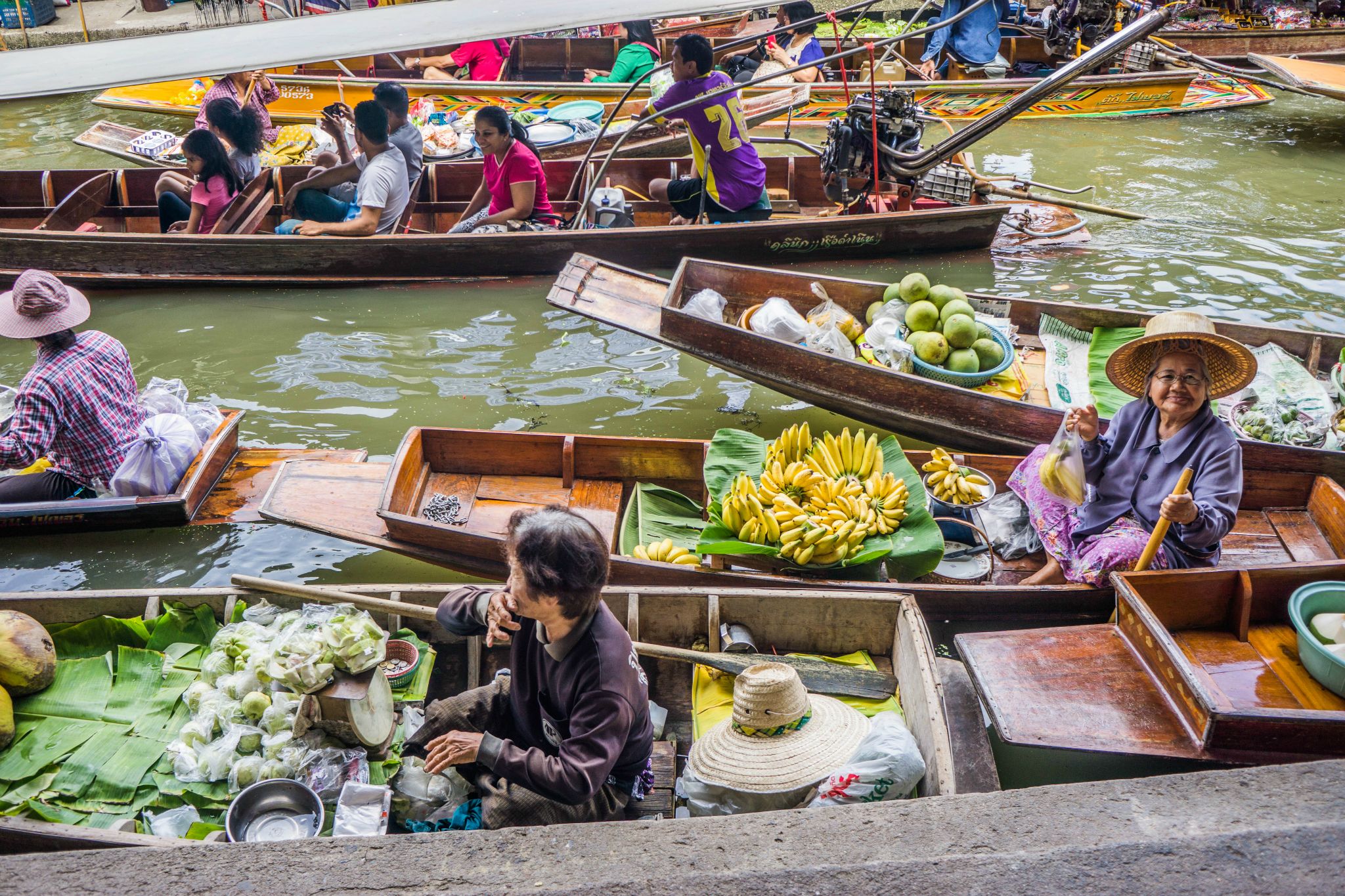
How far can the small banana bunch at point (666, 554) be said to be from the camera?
13.7ft

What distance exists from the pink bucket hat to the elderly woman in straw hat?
4476mm

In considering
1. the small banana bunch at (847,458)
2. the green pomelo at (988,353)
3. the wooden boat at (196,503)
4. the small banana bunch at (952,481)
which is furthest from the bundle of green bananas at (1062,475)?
the wooden boat at (196,503)

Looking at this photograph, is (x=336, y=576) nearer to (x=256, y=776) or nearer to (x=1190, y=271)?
(x=256, y=776)

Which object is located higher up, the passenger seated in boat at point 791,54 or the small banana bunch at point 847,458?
the passenger seated in boat at point 791,54

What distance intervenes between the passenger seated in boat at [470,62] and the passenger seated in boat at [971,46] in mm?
5479

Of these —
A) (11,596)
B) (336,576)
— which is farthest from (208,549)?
(11,596)

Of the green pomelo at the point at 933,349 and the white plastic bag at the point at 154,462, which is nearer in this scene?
the white plastic bag at the point at 154,462

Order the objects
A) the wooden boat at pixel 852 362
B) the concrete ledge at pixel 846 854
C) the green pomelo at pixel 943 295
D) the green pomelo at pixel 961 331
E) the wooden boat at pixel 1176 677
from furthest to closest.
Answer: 1. the green pomelo at pixel 943 295
2. the green pomelo at pixel 961 331
3. the wooden boat at pixel 852 362
4. the wooden boat at pixel 1176 677
5. the concrete ledge at pixel 846 854

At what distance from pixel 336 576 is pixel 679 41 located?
4124mm

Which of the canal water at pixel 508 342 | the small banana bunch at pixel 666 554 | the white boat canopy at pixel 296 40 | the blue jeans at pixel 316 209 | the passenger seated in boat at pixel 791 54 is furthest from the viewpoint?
the passenger seated in boat at pixel 791 54

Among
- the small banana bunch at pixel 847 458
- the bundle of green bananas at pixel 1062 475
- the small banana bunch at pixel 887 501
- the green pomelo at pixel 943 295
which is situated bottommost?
the small banana bunch at pixel 887 501

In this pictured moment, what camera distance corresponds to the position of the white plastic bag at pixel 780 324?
17.7ft

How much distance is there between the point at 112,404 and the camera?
4578mm

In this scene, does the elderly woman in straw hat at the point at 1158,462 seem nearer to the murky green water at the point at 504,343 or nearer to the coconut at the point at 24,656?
the murky green water at the point at 504,343
